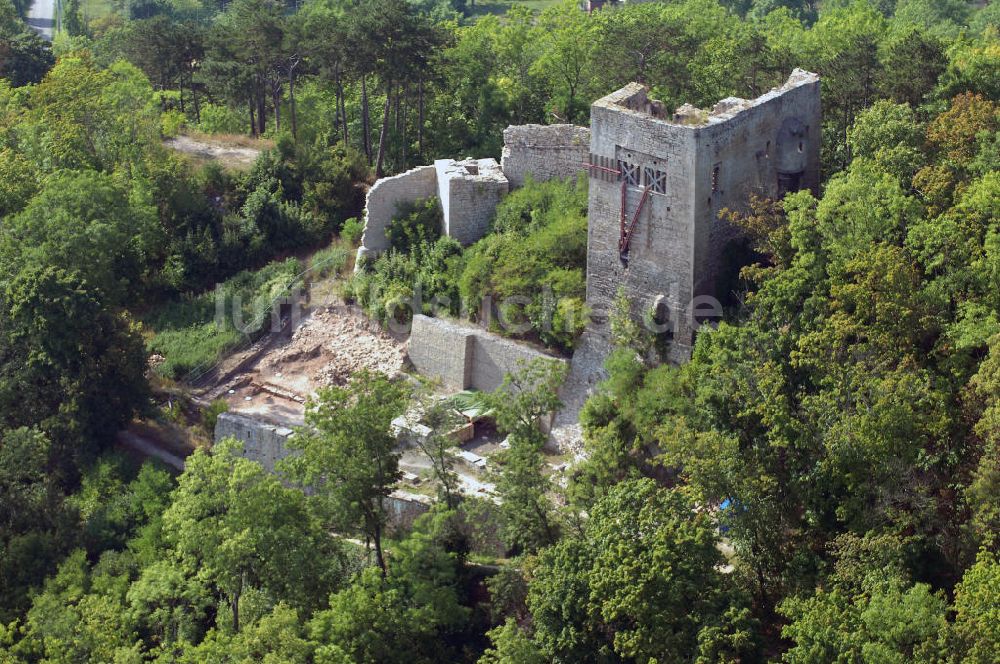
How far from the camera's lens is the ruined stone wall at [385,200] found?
4697 centimetres

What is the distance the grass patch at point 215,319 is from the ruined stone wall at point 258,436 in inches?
163

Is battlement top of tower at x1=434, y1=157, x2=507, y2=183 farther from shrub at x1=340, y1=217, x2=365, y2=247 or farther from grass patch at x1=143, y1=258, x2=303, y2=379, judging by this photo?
grass patch at x1=143, y1=258, x2=303, y2=379

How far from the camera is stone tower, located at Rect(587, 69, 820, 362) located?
127 feet

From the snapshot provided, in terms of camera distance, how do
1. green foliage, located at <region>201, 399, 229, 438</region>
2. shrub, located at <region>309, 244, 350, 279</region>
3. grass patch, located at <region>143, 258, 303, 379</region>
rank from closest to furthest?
green foliage, located at <region>201, 399, 229, 438</region>
grass patch, located at <region>143, 258, 303, 379</region>
shrub, located at <region>309, 244, 350, 279</region>

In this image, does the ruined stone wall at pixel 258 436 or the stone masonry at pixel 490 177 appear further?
the stone masonry at pixel 490 177

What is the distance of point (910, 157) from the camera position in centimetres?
3931

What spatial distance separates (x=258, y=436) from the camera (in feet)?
141

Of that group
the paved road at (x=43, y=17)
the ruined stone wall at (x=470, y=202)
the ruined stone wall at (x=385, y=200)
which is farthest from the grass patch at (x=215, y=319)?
the paved road at (x=43, y=17)

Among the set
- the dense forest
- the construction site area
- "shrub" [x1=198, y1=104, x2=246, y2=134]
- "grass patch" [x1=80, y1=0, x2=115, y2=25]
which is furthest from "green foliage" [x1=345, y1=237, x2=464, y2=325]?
"grass patch" [x1=80, y1=0, x2=115, y2=25]

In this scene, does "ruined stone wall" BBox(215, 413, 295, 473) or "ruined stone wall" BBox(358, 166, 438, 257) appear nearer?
"ruined stone wall" BBox(215, 413, 295, 473)

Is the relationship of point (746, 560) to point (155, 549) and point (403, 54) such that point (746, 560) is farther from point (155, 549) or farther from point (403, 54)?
point (403, 54)

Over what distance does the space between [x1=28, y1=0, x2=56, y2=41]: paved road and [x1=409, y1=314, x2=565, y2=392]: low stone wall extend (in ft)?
189

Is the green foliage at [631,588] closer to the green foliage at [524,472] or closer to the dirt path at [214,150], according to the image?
the green foliage at [524,472]

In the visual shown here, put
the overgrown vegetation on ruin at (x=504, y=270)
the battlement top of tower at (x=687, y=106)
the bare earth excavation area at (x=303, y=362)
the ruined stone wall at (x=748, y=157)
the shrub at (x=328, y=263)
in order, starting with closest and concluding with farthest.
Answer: the ruined stone wall at (x=748, y=157) → the battlement top of tower at (x=687, y=106) → the overgrown vegetation on ruin at (x=504, y=270) → the bare earth excavation area at (x=303, y=362) → the shrub at (x=328, y=263)
